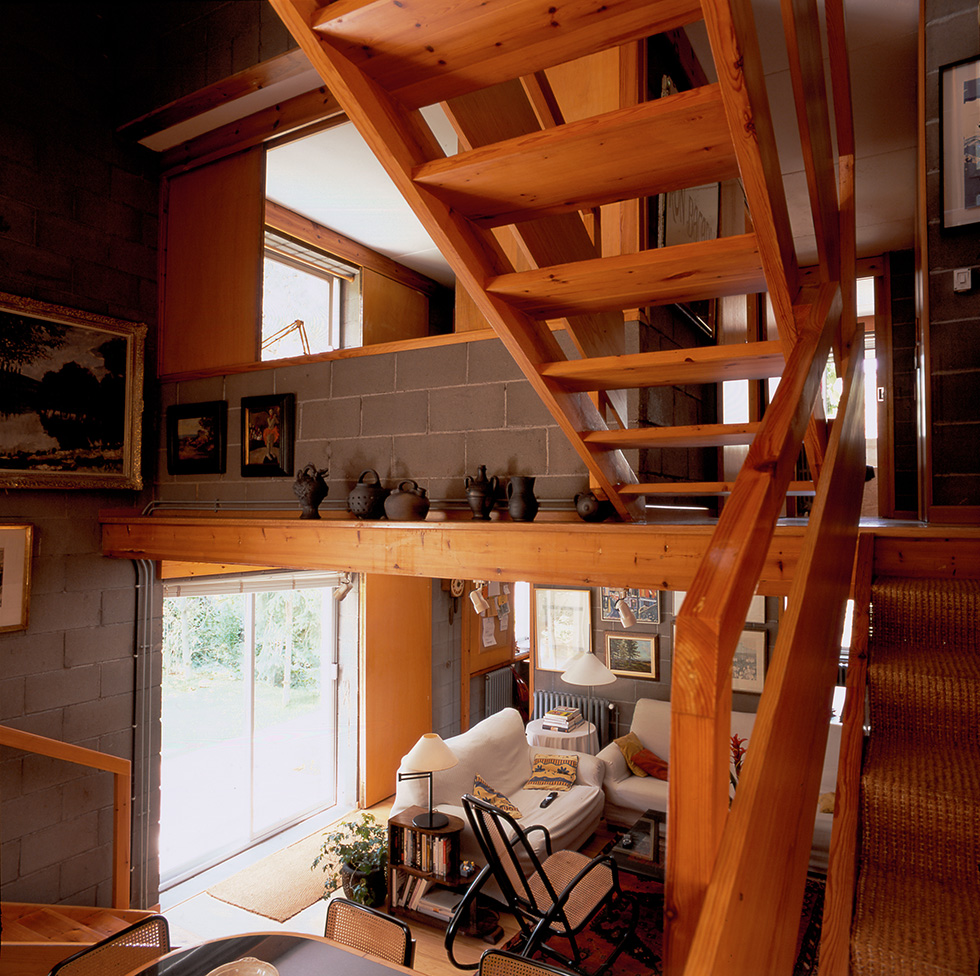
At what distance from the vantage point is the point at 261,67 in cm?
350

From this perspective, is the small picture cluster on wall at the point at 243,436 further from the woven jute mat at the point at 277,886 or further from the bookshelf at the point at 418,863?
the woven jute mat at the point at 277,886

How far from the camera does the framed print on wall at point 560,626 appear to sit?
673 centimetres

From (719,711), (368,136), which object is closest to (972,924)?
(719,711)

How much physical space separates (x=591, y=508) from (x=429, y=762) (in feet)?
7.51

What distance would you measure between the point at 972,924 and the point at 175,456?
4117mm

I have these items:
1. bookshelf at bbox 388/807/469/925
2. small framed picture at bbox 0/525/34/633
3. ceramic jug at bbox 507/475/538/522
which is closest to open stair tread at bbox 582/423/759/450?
ceramic jug at bbox 507/475/538/522

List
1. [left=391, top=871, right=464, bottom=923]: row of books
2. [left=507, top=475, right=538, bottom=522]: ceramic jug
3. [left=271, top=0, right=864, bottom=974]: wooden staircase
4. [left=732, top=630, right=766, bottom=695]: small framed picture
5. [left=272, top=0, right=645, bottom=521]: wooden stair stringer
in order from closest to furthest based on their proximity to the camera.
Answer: [left=271, top=0, right=864, bottom=974]: wooden staircase
[left=272, top=0, right=645, bottom=521]: wooden stair stringer
[left=507, top=475, right=538, bottom=522]: ceramic jug
[left=391, top=871, right=464, bottom=923]: row of books
[left=732, top=630, right=766, bottom=695]: small framed picture

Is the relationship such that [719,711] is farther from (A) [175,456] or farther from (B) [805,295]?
(A) [175,456]

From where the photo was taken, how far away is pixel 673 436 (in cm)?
217

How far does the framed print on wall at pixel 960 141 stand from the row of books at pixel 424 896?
14.1 feet

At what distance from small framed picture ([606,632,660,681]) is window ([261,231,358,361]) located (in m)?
3.77

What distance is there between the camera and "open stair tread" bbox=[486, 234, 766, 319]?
157cm

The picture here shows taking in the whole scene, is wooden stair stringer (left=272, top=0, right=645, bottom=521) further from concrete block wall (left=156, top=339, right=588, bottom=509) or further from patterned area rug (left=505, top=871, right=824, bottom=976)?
patterned area rug (left=505, top=871, right=824, bottom=976)

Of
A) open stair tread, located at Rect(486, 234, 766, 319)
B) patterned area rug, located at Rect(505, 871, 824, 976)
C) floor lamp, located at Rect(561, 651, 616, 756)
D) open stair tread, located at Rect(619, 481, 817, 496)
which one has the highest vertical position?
open stair tread, located at Rect(486, 234, 766, 319)
